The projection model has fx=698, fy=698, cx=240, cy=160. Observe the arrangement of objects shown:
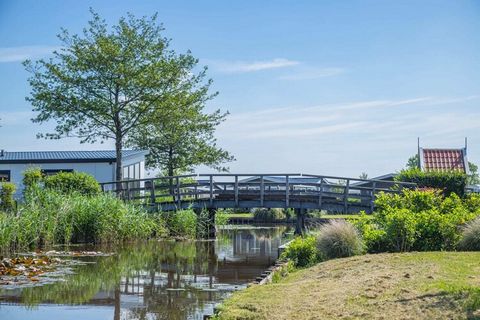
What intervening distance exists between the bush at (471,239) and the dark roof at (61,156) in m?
25.4

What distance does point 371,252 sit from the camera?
15.9 metres

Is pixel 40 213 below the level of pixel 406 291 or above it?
above

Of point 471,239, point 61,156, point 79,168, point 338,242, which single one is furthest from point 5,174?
point 471,239

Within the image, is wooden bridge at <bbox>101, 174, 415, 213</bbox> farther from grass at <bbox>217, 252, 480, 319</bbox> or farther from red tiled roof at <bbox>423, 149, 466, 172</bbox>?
grass at <bbox>217, 252, 480, 319</bbox>

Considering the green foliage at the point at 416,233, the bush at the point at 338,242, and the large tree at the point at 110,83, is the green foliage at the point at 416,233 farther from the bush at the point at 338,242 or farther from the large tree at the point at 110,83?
the large tree at the point at 110,83

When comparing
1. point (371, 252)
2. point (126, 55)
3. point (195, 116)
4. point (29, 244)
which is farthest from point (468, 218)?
point (195, 116)

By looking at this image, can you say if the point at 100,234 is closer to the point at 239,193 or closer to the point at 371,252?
the point at 239,193

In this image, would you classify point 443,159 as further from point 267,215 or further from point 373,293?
point 373,293

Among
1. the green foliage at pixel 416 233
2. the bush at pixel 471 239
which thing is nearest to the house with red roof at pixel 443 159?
the green foliage at pixel 416 233

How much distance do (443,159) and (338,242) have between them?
24.5 meters

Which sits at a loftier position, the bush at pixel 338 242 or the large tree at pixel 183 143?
the large tree at pixel 183 143

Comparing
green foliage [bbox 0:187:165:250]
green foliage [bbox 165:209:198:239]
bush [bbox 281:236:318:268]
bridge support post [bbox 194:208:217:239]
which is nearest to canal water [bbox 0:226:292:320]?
bush [bbox 281:236:318:268]

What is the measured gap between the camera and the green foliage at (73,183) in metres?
29.2

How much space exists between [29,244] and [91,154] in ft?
59.8
